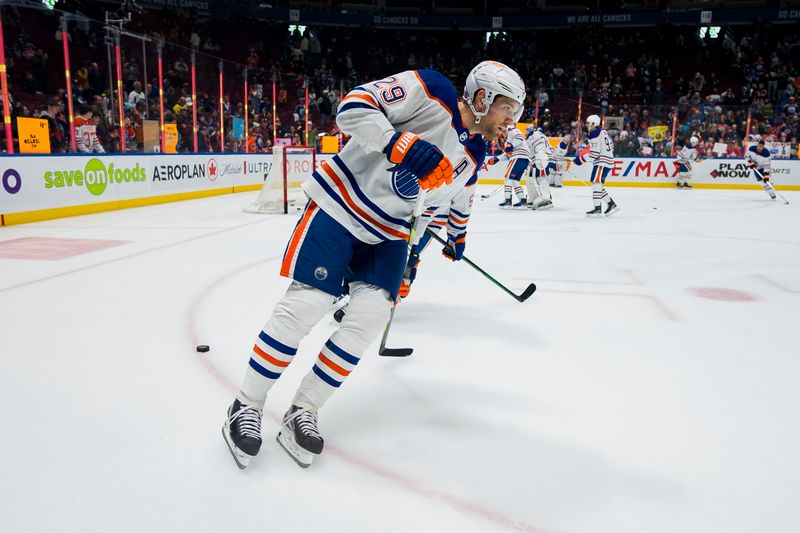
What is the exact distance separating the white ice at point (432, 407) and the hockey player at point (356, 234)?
0.18m

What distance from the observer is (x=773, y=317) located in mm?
3479

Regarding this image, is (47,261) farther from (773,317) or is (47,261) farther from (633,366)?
(773,317)

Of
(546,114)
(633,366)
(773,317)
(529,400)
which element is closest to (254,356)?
(529,400)

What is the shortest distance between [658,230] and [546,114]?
8.51m

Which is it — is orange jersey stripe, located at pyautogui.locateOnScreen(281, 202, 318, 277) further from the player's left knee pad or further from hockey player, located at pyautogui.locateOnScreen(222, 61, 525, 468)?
the player's left knee pad

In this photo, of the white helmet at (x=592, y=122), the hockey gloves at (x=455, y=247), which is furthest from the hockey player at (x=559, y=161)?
the hockey gloves at (x=455, y=247)

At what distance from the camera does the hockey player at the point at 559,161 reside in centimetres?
1369

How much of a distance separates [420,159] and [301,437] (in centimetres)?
86

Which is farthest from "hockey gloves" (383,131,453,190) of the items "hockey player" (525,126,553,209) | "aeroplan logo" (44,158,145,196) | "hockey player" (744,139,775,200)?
"hockey player" (744,139,775,200)

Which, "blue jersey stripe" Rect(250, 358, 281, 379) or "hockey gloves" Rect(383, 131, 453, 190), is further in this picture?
"blue jersey stripe" Rect(250, 358, 281, 379)

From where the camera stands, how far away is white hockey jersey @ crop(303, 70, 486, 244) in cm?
173

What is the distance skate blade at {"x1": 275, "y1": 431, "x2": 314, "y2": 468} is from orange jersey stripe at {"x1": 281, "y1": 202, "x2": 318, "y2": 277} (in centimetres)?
50

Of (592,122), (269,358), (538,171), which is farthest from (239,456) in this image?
(538,171)

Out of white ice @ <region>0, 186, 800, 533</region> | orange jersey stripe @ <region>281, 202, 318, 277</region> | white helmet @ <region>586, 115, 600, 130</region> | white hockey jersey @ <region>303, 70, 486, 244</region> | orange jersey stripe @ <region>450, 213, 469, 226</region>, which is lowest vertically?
white ice @ <region>0, 186, 800, 533</region>
